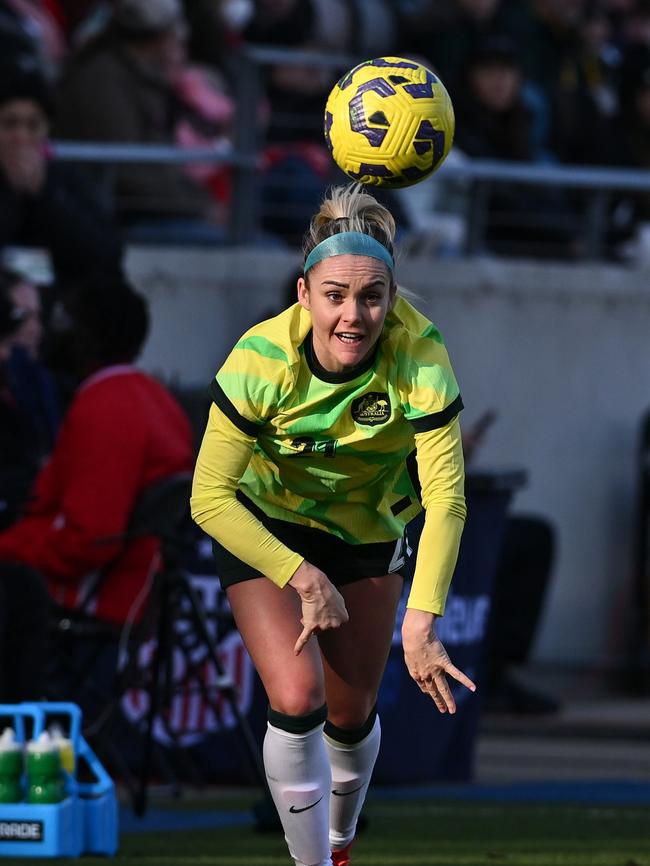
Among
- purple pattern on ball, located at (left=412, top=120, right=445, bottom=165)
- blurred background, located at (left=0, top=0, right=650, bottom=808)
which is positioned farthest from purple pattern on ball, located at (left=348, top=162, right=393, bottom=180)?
blurred background, located at (left=0, top=0, right=650, bottom=808)

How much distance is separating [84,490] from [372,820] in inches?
64.7

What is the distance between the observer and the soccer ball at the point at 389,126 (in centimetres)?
569

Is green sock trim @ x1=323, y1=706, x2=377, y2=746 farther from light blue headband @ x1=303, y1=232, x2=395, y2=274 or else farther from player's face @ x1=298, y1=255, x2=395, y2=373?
light blue headband @ x1=303, y1=232, x2=395, y2=274

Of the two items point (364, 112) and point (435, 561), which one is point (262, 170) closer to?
point (364, 112)

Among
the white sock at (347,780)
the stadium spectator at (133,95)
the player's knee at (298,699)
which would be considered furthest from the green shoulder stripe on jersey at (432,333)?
the stadium spectator at (133,95)

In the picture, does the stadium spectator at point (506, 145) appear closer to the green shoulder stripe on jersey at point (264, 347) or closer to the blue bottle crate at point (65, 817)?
the blue bottle crate at point (65, 817)

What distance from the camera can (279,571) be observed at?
16.9 feet

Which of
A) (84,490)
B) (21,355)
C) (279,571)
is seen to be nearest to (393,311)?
(279,571)

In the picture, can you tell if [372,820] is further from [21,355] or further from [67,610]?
[21,355]

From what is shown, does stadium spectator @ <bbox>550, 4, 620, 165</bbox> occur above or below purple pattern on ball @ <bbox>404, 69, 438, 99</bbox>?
below

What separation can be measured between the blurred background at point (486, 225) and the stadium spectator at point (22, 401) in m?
1.06

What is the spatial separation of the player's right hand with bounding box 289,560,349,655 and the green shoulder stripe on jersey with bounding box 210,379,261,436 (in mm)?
377

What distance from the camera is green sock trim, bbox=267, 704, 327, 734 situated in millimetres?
5211

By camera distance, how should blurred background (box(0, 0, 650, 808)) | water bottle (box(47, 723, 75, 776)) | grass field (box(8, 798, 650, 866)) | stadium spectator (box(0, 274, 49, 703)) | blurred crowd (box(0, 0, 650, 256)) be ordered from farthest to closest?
blurred background (box(0, 0, 650, 808)), blurred crowd (box(0, 0, 650, 256)), stadium spectator (box(0, 274, 49, 703)), grass field (box(8, 798, 650, 866)), water bottle (box(47, 723, 75, 776))
